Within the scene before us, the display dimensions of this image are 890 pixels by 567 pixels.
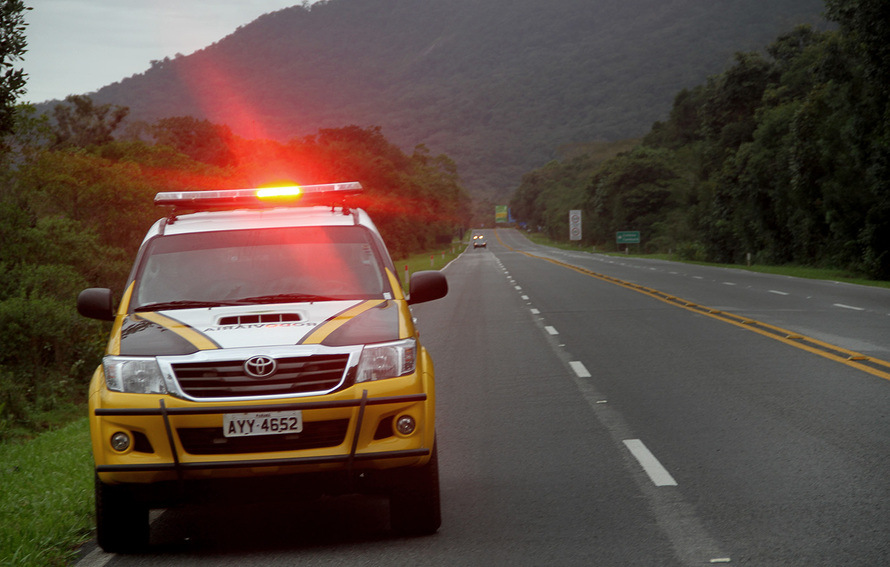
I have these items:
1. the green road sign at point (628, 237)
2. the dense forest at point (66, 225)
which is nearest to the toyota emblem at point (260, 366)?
the dense forest at point (66, 225)

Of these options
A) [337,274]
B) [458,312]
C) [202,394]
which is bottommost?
[458,312]

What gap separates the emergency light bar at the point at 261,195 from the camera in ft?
23.7

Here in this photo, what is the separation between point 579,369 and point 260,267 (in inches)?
267

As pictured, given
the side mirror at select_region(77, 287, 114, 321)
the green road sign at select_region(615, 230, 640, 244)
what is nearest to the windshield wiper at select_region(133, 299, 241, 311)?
the side mirror at select_region(77, 287, 114, 321)

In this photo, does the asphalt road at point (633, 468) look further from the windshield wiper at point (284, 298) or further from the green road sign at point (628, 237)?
the green road sign at point (628, 237)

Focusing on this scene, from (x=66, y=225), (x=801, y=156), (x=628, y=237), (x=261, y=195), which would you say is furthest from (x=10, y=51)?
(x=628, y=237)

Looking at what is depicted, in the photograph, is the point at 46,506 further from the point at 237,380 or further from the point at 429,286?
the point at 429,286

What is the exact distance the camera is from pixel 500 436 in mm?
8625

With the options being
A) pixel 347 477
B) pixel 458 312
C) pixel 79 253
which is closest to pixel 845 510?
pixel 347 477

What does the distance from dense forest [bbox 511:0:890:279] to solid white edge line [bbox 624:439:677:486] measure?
30.0 meters

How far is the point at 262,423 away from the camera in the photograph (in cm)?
523

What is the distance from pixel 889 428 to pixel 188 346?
5885 millimetres

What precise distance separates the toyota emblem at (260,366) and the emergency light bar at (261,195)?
2.22m

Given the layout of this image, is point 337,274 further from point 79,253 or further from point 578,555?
point 79,253
